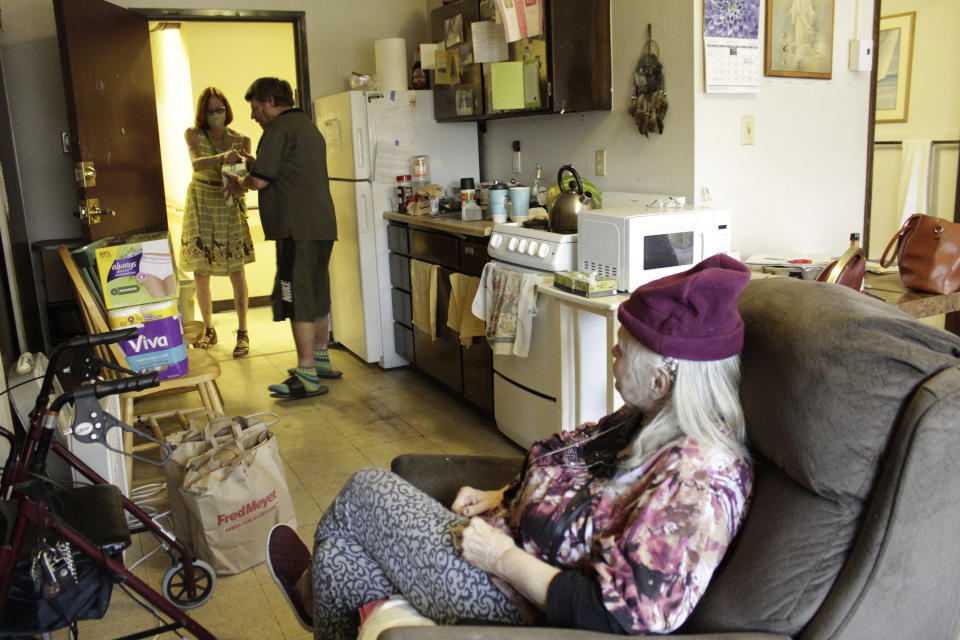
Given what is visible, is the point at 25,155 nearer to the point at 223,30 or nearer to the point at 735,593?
the point at 223,30

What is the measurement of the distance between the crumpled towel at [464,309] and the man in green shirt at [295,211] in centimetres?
86

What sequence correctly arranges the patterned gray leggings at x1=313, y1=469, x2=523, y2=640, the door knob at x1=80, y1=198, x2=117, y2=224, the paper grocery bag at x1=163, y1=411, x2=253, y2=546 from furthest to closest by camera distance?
the door knob at x1=80, y1=198, x2=117, y2=224 < the paper grocery bag at x1=163, y1=411, x2=253, y2=546 < the patterned gray leggings at x1=313, y1=469, x2=523, y2=640

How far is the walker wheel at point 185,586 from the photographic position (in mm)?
2240

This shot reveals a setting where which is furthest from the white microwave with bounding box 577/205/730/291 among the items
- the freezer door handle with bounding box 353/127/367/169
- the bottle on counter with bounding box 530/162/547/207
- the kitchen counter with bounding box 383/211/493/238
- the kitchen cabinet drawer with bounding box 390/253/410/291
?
the freezer door handle with bounding box 353/127/367/169

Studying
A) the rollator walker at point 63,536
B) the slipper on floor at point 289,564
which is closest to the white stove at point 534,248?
the slipper on floor at point 289,564

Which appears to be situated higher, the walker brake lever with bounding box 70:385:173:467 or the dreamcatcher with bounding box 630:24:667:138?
the dreamcatcher with bounding box 630:24:667:138

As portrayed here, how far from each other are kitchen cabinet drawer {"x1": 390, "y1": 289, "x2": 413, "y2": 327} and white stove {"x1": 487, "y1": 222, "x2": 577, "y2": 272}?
122 centimetres

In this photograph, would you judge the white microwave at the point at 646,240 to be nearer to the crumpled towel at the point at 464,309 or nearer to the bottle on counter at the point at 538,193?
the crumpled towel at the point at 464,309

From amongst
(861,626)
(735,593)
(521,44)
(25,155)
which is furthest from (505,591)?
(25,155)

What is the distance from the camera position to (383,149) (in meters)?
4.30

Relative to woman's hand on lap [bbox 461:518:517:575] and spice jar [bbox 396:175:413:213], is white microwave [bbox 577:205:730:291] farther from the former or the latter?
spice jar [bbox 396:175:413:213]

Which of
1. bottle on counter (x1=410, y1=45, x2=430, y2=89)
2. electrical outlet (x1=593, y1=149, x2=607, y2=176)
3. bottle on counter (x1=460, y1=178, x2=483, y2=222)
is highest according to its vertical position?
bottle on counter (x1=410, y1=45, x2=430, y2=89)

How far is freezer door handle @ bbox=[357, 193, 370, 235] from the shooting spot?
437cm

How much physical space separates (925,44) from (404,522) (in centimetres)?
428
